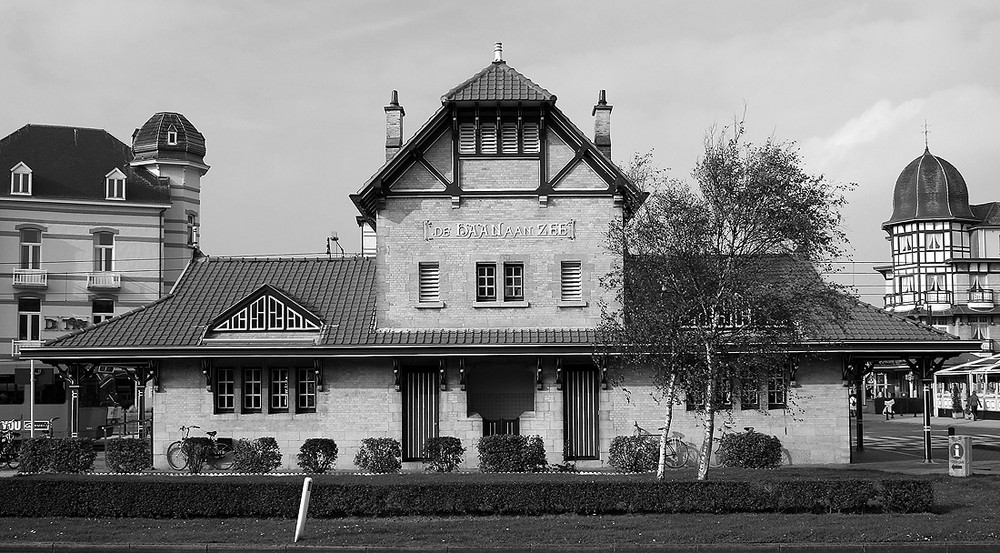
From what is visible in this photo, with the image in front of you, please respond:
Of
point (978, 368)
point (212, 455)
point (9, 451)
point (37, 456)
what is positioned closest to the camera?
point (37, 456)

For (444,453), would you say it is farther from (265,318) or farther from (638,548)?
(638,548)

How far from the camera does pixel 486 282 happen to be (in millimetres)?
28766

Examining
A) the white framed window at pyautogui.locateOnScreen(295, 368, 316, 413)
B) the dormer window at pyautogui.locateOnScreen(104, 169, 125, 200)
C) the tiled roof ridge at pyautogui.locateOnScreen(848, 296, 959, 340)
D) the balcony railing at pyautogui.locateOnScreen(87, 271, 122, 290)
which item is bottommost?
the white framed window at pyautogui.locateOnScreen(295, 368, 316, 413)

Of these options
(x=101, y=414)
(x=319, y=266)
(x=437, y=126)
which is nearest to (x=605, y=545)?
(x=437, y=126)

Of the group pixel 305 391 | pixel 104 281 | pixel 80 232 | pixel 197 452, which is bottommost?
pixel 197 452

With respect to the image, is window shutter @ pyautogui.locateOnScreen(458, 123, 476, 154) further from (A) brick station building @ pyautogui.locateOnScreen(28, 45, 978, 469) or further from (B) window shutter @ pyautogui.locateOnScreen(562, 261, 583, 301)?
(B) window shutter @ pyautogui.locateOnScreen(562, 261, 583, 301)

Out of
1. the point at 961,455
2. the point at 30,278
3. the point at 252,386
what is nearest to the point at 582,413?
the point at 252,386

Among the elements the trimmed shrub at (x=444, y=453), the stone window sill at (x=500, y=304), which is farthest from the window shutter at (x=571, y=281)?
the trimmed shrub at (x=444, y=453)

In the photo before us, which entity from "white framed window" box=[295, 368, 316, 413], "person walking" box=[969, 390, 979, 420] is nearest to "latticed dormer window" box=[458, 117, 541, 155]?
"white framed window" box=[295, 368, 316, 413]

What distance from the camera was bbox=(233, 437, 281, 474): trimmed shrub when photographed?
2772 centimetres

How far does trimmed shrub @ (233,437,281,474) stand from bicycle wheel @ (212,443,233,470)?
0.23 metres

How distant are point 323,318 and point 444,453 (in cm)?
514

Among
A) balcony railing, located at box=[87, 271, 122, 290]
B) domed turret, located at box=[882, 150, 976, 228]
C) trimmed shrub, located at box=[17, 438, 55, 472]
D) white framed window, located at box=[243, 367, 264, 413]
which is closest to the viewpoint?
trimmed shrub, located at box=[17, 438, 55, 472]

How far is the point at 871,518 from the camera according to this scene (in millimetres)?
18172
